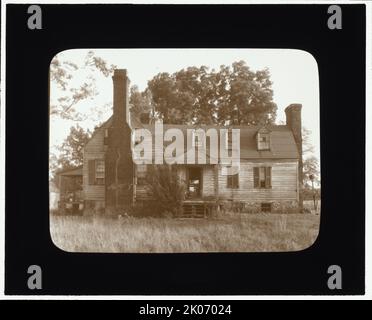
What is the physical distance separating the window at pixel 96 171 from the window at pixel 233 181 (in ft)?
4.31

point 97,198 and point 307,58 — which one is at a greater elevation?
point 307,58

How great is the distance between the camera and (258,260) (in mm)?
Result: 6000

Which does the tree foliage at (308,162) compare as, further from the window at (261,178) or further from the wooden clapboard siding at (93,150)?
the wooden clapboard siding at (93,150)

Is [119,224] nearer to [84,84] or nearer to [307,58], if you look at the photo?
[84,84]

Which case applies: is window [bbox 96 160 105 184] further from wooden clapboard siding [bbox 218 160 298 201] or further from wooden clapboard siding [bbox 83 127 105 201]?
wooden clapboard siding [bbox 218 160 298 201]

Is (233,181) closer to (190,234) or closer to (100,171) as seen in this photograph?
(190,234)

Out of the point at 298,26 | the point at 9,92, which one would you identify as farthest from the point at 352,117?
the point at 9,92

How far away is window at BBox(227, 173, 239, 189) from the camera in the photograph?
6.07m

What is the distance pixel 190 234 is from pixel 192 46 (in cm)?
194

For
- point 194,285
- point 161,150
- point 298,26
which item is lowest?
point 194,285

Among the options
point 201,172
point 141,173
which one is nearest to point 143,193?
point 141,173

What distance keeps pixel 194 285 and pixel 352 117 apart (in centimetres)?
236

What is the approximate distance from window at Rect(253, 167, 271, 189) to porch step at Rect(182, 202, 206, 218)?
0.62 metres

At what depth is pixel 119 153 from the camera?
6.12 meters
